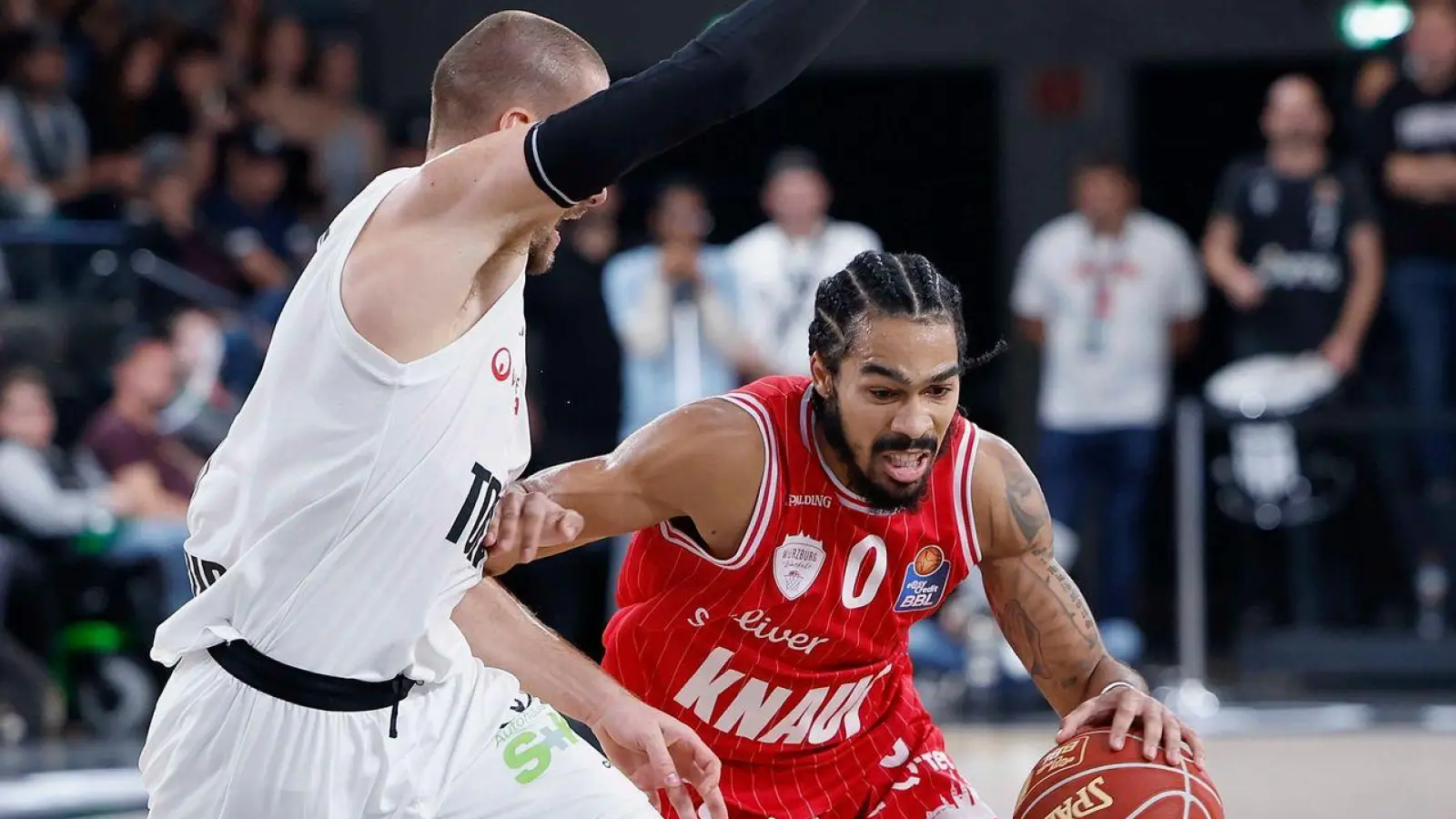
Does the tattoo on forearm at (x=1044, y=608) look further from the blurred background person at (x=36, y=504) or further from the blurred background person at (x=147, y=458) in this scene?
the blurred background person at (x=36, y=504)

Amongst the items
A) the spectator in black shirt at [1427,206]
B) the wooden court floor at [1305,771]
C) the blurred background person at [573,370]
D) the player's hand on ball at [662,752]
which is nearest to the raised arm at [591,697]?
the player's hand on ball at [662,752]

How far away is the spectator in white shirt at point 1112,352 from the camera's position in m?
8.83

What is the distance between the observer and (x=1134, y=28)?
1225cm

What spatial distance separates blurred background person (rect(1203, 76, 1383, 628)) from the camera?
8586 millimetres

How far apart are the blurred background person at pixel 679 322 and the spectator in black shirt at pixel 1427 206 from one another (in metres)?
2.88

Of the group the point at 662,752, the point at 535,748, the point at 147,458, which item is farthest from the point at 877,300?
the point at 147,458

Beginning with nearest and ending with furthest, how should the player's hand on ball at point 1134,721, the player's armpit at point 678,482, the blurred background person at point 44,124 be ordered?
the player's hand on ball at point 1134,721 < the player's armpit at point 678,482 < the blurred background person at point 44,124

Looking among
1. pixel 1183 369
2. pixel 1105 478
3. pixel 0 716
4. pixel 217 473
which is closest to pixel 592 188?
pixel 217 473

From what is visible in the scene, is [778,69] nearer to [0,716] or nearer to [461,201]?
[461,201]

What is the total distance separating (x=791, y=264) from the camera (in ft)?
27.9

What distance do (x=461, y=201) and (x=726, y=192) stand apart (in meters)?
9.37

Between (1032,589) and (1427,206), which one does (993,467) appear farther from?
(1427,206)

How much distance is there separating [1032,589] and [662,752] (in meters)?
1.06

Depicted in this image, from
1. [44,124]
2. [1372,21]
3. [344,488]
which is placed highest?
[1372,21]
